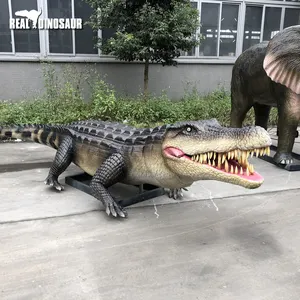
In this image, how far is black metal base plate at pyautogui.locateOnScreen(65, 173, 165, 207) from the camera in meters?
3.68

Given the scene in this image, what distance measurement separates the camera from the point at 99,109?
771cm

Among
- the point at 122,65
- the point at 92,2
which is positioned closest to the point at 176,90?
the point at 122,65

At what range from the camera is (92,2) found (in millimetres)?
8320

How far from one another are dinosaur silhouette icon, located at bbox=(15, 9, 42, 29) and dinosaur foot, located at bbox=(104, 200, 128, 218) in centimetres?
761

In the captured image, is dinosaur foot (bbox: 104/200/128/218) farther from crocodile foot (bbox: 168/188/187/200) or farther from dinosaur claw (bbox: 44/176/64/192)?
dinosaur claw (bbox: 44/176/64/192)

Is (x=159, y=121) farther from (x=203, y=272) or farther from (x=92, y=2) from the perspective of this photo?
(x=203, y=272)

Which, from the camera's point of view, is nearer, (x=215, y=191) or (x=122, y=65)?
(x=215, y=191)

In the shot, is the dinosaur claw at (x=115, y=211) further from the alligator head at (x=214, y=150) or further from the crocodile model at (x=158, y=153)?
the alligator head at (x=214, y=150)

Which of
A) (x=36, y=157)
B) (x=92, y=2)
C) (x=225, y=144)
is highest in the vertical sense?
(x=92, y=2)

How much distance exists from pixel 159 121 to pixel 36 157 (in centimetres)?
342

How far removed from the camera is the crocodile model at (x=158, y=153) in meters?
→ 2.77

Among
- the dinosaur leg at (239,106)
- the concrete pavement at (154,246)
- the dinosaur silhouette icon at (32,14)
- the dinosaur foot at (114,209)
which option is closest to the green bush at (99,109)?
the dinosaur silhouette icon at (32,14)

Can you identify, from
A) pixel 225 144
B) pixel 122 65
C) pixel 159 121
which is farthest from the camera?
pixel 122 65

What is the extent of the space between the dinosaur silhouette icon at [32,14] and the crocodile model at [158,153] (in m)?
5.98
